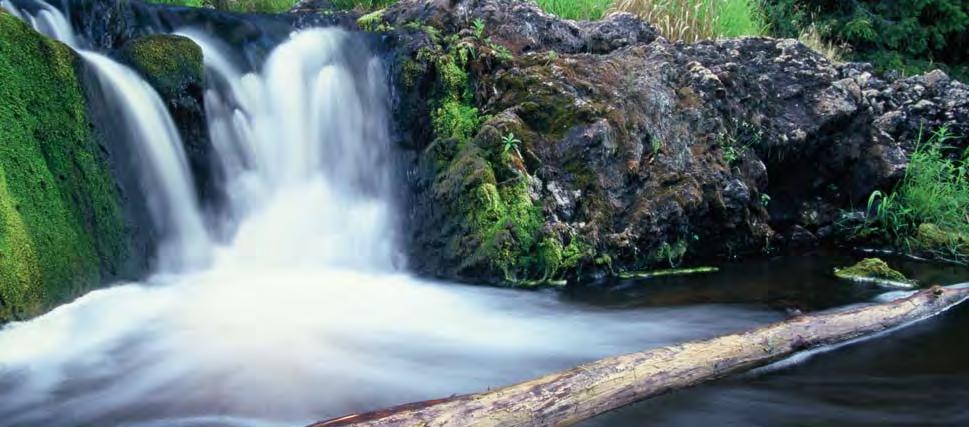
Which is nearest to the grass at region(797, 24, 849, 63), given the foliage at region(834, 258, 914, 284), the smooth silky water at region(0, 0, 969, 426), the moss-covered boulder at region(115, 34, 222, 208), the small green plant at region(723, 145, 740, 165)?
the small green plant at region(723, 145, 740, 165)

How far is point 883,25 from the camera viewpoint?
40.0 feet

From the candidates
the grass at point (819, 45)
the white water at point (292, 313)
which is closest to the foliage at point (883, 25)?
the grass at point (819, 45)

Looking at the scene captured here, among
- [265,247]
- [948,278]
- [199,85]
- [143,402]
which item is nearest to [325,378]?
[143,402]

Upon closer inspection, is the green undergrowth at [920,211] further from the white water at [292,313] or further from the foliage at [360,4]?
the foliage at [360,4]

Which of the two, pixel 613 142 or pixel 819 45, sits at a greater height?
pixel 819 45

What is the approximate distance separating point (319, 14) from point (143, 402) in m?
5.10

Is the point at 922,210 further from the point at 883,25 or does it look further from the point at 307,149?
the point at 307,149

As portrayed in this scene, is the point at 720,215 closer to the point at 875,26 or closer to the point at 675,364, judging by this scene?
the point at 675,364

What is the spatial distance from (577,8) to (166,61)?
16.4 feet

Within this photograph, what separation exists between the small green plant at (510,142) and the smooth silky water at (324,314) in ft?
3.85

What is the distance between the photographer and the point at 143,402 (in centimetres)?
367

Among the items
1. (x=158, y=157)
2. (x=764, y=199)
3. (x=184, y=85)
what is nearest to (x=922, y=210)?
(x=764, y=199)

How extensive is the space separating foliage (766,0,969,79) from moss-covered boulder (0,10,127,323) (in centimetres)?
1012

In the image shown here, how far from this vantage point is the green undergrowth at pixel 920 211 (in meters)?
7.43
